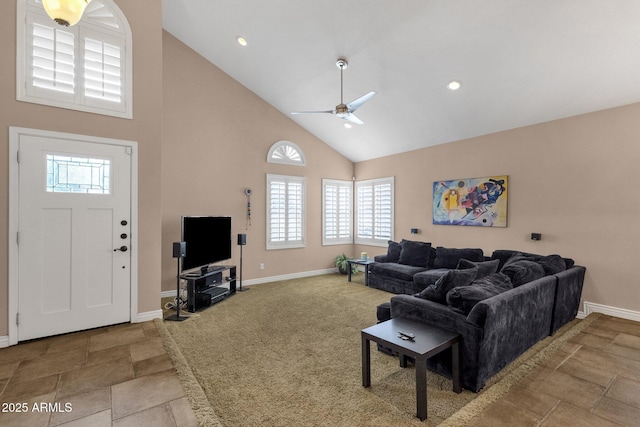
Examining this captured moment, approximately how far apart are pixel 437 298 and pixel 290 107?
4938 mm

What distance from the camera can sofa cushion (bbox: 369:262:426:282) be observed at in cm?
546

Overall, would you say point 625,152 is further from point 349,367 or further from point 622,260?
point 349,367

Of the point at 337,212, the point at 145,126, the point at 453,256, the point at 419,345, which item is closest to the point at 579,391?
the point at 419,345

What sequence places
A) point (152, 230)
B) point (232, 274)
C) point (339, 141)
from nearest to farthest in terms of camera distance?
point (152, 230)
point (232, 274)
point (339, 141)

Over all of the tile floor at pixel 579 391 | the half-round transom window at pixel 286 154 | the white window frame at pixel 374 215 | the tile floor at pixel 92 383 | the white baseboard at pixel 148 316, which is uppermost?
the half-round transom window at pixel 286 154

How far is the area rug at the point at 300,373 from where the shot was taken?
219 cm

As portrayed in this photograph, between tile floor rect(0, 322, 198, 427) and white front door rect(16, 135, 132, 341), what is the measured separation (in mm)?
292

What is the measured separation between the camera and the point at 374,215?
24.5ft

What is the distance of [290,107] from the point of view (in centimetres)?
636

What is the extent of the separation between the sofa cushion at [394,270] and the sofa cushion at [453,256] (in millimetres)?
337

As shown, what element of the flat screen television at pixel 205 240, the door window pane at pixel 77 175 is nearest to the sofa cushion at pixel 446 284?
the flat screen television at pixel 205 240

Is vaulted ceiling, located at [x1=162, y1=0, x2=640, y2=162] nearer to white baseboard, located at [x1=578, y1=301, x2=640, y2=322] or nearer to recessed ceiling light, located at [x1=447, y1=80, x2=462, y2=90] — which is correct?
recessed ceiling light, located at [x1=447, y1=80, x2=462, y2=90]

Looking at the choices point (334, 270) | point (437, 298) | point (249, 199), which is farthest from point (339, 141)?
point (437, 298)

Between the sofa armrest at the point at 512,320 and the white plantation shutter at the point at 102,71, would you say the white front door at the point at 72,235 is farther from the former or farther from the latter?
the sofa armrest at the point at 512,320
